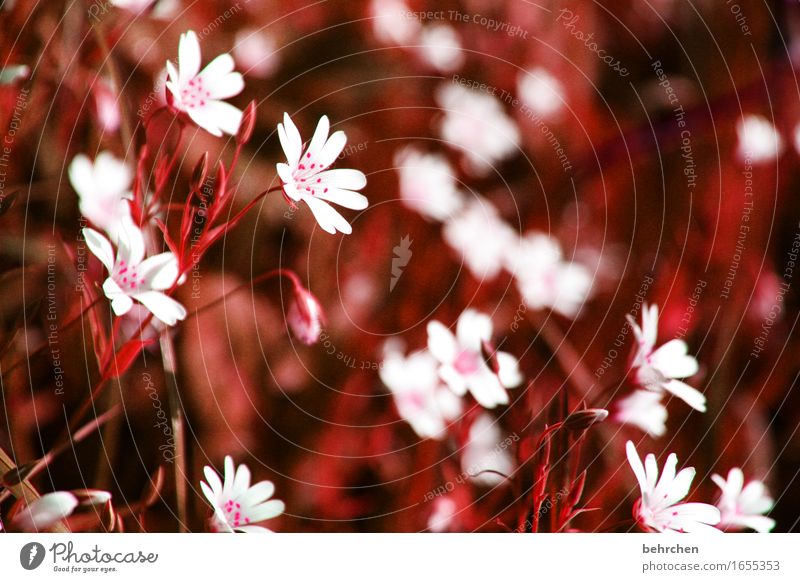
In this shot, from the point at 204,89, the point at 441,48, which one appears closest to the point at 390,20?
the point at 441,48

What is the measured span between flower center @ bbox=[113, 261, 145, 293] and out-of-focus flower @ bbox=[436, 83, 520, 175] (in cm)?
23

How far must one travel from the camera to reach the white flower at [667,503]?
0.42 metres

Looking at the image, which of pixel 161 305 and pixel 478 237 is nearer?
pixel 161 305

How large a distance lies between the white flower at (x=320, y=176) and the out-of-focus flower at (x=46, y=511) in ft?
0.72

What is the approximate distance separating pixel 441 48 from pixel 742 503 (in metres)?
0.37

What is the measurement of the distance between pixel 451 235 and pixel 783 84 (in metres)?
0.27

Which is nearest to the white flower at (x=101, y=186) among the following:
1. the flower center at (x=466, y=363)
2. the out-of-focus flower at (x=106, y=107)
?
the out-of-focus flower at (x=106, y=107)

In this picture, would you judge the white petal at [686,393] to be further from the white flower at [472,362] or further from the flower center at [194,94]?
the flower center at [194,94]

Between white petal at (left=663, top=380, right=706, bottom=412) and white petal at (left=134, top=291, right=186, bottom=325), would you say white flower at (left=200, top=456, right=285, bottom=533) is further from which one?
white petal at (left=663, top=380, right=706, bottom=412)

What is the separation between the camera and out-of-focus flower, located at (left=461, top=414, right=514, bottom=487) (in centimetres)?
44

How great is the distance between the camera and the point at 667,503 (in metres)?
0.42

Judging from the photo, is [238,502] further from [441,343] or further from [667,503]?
[667,503]
